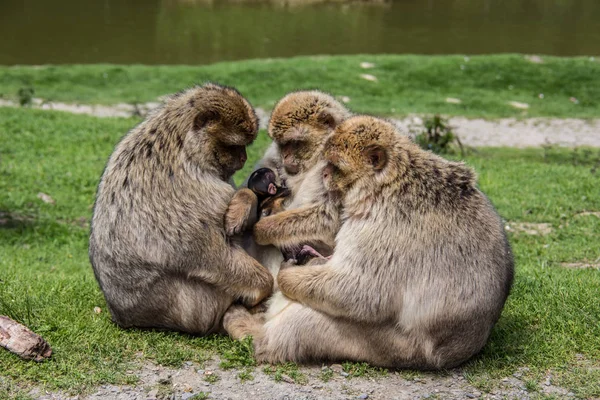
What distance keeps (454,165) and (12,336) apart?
277cm

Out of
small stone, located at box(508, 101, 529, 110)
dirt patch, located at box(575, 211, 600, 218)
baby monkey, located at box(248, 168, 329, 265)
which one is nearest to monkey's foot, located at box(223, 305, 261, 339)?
baby monkey, located at box(248, 168, 329, 265)

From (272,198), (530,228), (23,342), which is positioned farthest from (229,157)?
(530,228)

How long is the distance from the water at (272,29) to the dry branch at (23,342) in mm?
20166

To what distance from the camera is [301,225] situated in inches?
174

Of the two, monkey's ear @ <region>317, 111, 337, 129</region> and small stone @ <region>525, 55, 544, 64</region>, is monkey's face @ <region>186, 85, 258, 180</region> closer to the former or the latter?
monkey's ear @ <region>317, 111, 337, 129</region>

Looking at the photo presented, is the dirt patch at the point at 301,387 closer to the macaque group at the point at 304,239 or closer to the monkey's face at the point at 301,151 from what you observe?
the macaque group at the point at 304,239

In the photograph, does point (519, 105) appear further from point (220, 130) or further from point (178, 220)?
point (178, 220)

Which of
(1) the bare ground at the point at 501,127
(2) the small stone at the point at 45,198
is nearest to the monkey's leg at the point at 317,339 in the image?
(2) the small stone at the point at 45,198

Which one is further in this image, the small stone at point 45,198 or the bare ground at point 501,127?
the bare ground at point 501,127

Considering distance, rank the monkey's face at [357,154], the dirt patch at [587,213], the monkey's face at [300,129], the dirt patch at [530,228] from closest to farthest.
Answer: the monkey's face at [357,154]
the monkey's face at [300,129]
the dirt patch at [530,228]
the dirt patch at [587,213]

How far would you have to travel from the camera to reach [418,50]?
25.6 metres

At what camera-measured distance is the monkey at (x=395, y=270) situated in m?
4.14

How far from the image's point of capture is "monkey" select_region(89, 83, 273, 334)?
173 inches

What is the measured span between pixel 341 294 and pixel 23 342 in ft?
6.14
